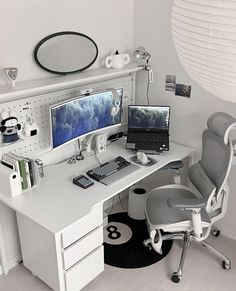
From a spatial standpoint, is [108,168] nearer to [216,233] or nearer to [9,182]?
[9,182]

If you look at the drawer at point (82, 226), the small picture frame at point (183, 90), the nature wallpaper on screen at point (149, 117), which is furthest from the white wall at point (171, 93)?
the drawer at point (82, 226)

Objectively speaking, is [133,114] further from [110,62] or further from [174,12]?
[174,12]

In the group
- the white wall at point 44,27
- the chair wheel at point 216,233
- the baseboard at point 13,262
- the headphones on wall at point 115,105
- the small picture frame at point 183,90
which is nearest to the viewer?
the white wall at point 44,27

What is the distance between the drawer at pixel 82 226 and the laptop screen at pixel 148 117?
1006 mm

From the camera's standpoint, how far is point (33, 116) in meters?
2.34

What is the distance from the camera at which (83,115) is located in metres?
2.48

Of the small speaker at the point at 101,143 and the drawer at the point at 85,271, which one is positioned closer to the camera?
the drawer at the point at 85,271

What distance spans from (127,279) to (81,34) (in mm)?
1860

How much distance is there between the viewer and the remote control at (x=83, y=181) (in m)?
2.26

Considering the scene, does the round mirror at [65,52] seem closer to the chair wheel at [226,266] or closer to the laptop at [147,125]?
the laptop at [147,125]

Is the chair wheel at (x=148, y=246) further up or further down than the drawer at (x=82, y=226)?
further down

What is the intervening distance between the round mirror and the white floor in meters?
1.55

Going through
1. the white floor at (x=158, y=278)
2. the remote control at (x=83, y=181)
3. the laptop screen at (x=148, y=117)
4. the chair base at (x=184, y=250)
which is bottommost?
the white floor at (x=158, y=278)

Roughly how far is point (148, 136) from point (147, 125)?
10 cm
